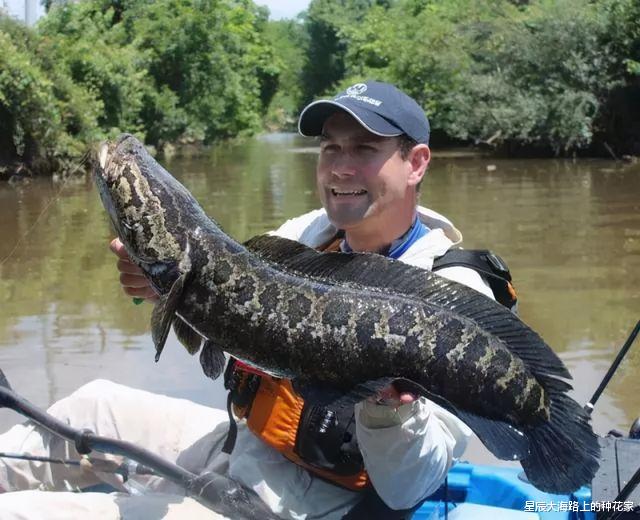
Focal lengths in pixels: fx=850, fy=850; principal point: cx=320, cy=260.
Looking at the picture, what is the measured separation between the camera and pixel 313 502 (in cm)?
304

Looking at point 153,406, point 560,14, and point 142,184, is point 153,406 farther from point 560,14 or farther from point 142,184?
point 560,14

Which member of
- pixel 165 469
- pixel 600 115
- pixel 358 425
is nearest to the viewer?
pixel 358 425

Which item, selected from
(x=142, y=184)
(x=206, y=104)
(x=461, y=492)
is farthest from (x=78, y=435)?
(x=206, y=104)

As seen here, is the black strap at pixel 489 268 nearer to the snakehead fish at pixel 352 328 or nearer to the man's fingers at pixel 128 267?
the snakehead fish at pixel 352 328

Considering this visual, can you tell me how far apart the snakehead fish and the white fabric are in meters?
0.27

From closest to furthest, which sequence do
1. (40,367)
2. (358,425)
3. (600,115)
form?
1. (358,425)
2. (40,367)
3. (600,115)

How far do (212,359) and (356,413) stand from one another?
1.61ft

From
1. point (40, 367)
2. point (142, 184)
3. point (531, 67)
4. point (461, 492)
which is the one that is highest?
point (531, 67)

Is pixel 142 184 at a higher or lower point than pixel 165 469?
higher

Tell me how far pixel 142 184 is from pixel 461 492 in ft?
6.25

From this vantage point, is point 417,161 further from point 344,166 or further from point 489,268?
point 489,268

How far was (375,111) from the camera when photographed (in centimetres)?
297

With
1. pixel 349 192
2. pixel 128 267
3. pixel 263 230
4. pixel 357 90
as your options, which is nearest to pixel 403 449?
pixel 349 192

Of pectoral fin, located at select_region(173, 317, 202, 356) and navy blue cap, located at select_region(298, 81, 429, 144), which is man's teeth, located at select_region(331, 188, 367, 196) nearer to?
navy blue cap, located at select_region(298, 81, 429, 144)
